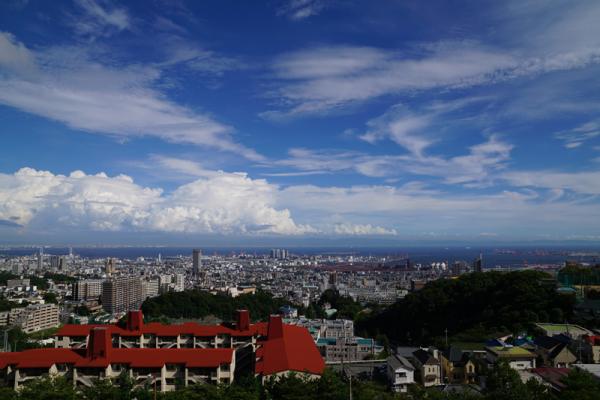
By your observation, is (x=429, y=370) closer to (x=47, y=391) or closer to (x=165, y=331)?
(x=165, y=331)

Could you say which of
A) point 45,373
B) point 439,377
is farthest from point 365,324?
point 45,373

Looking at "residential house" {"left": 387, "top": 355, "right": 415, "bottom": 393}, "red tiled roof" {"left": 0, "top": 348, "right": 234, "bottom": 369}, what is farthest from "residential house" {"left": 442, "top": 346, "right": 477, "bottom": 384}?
"red tiled roof" {"left": 0, "top": 348, "right": 234, "bottom": 369}

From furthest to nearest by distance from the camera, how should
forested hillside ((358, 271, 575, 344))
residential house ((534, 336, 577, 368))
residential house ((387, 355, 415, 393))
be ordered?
forested hillside ((358, 271, 575, 344))
residential house ((534, 336, 577, 368))
residential house ((387, 355, 415, 393))

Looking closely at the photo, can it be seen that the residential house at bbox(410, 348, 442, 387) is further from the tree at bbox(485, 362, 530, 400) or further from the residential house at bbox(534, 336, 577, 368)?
the residential house at bbox(534, 336, 577, 368)

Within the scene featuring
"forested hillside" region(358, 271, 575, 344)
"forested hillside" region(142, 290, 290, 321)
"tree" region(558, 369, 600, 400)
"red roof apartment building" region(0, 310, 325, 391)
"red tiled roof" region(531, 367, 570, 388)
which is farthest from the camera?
"forested hillside" region(142, 290, 290, 321)

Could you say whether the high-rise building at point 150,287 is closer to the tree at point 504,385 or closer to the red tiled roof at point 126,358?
the red tiled roof at point 126,358

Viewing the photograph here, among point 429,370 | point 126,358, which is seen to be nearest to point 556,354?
point 429,370
